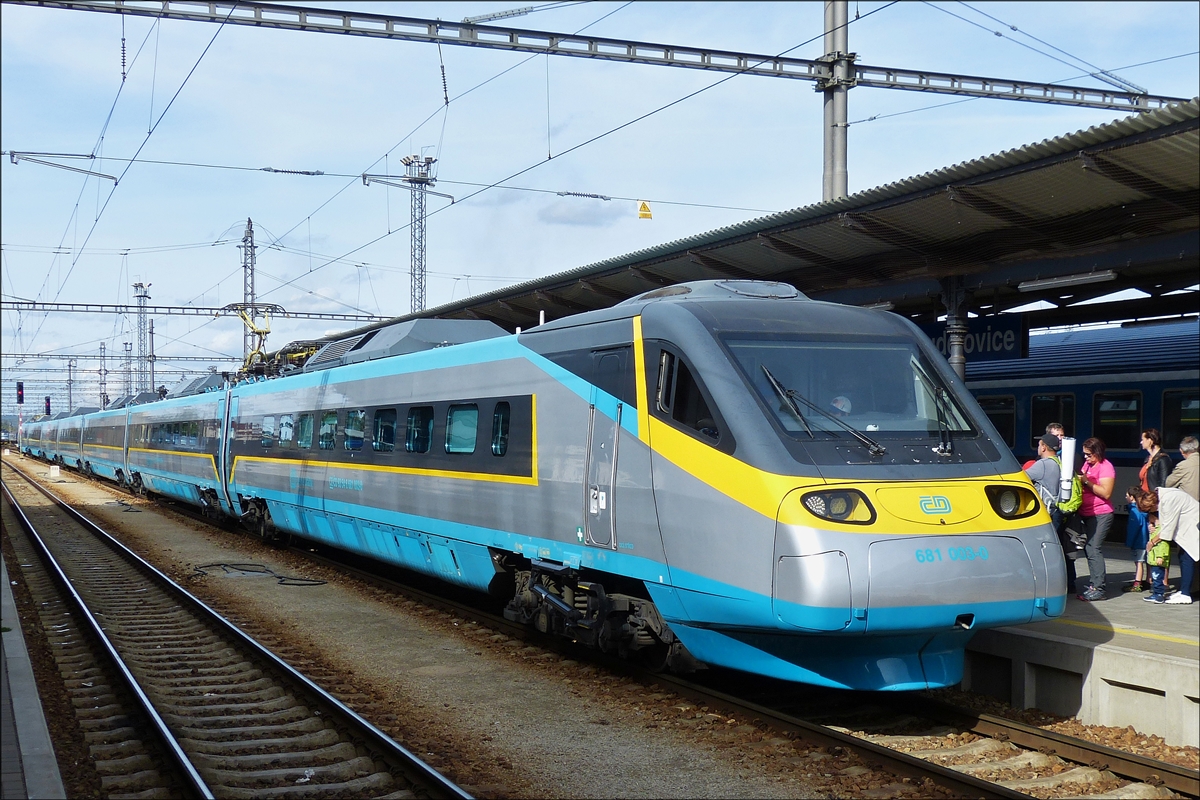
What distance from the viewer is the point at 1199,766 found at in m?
6.46

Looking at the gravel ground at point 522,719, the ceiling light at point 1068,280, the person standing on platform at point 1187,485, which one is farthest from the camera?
the ceiling light at point 1068,280

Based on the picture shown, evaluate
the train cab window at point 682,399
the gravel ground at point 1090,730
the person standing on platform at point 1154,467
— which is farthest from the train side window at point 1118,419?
the train cab window at point 682,399

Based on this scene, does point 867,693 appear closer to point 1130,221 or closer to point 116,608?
point 1130,221

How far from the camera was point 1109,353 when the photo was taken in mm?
17422

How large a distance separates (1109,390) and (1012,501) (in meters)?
11.3

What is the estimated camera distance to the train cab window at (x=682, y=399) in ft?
23.0

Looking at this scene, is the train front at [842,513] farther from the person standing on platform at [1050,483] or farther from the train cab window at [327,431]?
the train cab window at [327,431]

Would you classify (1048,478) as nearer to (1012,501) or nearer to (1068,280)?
(1068,280)

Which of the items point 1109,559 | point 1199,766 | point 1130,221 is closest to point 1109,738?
point 1199,766

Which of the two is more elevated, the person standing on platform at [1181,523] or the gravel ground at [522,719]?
the person standing on platform at [1181,523]

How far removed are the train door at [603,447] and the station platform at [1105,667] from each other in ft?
9.82

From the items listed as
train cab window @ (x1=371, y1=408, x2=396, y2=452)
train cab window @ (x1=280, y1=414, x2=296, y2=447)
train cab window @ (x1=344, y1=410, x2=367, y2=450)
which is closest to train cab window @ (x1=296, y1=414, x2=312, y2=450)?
train cab window @ (x1=280, y1=414, x2=296, y2=447)

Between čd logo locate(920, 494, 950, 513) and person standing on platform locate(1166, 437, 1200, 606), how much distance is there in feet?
12.9

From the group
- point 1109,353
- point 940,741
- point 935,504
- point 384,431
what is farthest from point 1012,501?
point 1109,353
